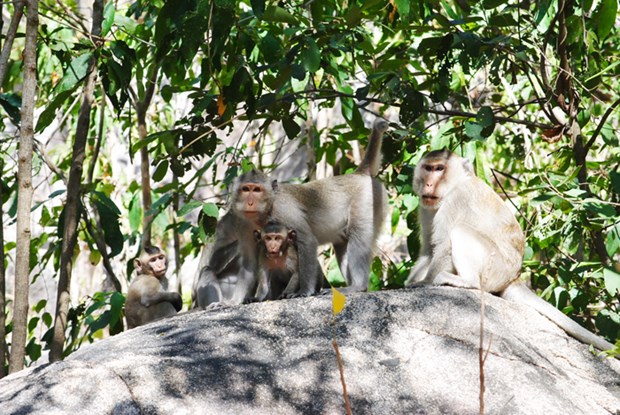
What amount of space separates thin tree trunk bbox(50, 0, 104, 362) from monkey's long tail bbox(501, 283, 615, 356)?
3.09m

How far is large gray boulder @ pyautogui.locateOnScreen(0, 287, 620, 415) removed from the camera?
13.9ft

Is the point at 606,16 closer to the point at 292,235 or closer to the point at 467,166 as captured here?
the point at 467,166

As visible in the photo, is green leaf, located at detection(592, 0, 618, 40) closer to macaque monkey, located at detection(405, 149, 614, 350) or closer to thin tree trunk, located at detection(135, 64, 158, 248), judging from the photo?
macaque monkey, located at detection(405, 149, 614, 350)

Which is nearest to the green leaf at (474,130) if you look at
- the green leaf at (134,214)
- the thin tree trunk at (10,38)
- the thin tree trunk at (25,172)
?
the thin tree trunk at (25,172)

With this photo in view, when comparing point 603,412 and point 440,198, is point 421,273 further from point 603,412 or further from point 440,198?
point 603,412

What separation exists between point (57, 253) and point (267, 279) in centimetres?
217

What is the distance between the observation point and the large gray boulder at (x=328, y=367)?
4.23 m

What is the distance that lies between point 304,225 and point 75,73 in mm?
2087

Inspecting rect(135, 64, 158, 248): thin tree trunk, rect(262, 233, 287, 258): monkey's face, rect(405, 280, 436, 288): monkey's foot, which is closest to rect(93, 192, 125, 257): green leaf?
rect(262, 233, 287, 258): monkey's face

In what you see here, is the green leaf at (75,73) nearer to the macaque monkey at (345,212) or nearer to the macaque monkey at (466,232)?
the macaque monkey at (345,212)

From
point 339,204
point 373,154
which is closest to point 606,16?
point 373,154

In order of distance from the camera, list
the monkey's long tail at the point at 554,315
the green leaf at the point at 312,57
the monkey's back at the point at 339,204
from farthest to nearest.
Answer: the monkey's back at the point at 339,204 → the monkey's long tail at the point at 554,315 → the green leaf at the point at 312,57

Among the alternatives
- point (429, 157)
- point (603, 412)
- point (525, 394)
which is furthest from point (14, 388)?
point (429, 157)

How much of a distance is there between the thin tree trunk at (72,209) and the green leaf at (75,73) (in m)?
0.22
